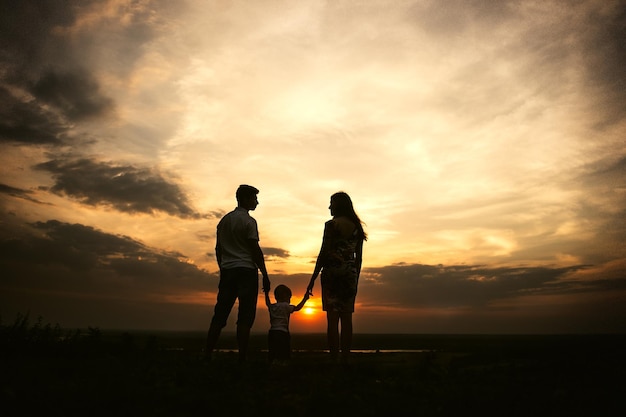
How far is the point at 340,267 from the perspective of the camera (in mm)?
8047

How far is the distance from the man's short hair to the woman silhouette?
1.65 m

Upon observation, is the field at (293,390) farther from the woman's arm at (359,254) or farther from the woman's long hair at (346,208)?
the woman's long hair at (346,208)

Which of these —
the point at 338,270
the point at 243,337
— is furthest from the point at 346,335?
the point at 243,337

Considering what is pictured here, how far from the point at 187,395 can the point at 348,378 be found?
84.6 inches

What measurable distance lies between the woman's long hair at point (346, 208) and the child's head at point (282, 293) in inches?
85.9

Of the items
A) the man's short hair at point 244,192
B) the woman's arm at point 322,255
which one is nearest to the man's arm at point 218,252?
the man's short hair at point 244,192

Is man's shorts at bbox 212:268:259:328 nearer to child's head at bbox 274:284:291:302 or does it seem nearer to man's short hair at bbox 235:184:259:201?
child's head at bbox 274:284:291:302

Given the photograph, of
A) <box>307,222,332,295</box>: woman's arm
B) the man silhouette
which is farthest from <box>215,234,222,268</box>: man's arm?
<box>307,222,332,295</box>: woman's arm

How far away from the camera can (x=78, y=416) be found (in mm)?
3498

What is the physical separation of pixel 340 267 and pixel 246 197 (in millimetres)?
2392

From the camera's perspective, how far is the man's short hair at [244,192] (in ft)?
28.0

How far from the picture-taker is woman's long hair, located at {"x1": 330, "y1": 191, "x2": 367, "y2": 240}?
839 cm

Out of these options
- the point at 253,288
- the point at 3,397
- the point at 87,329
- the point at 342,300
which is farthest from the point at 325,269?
the point at 3,397

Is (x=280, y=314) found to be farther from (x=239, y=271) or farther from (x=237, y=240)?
(x=237, y=240)
